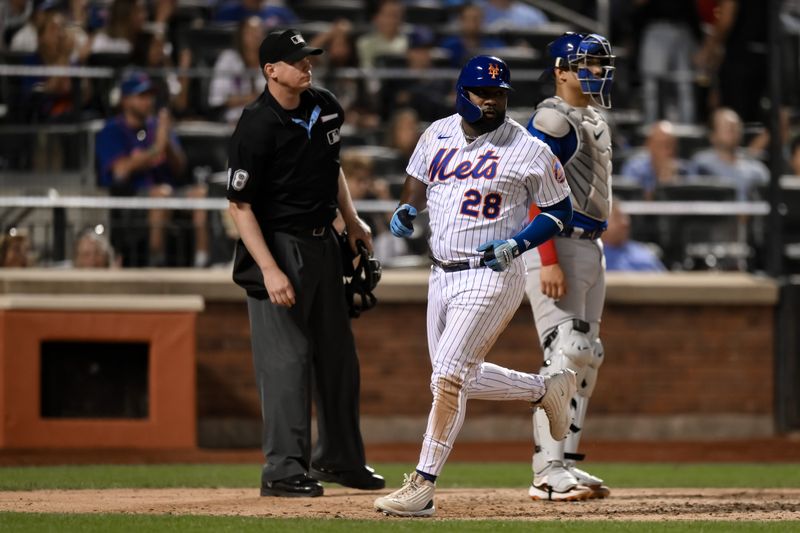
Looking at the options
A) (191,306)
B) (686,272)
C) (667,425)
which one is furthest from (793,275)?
(191,306)

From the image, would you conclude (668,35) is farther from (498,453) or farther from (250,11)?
(498,453)

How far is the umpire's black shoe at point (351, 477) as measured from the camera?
7.23 meters

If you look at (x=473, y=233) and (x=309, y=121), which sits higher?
(x=309, y=121)

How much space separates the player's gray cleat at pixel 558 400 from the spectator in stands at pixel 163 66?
6.40 meters

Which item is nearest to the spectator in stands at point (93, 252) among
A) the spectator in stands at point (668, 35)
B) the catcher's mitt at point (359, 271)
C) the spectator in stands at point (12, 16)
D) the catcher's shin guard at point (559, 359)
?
the spectator in stands at point (12, 16)

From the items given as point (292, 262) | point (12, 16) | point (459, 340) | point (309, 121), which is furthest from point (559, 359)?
point (12, 16)

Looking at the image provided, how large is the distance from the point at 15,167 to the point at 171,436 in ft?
8.17

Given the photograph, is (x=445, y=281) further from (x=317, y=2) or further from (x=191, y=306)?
(x=317, y=2)

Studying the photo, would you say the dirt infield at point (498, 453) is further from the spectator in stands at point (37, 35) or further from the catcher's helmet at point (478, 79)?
the catcher's helmet at point (478, 79)

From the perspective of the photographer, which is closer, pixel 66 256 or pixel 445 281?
pixel 445 281

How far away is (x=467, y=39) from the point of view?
14.6 metres

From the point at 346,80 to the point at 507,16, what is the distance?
324 cm

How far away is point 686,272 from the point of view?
1160 cm

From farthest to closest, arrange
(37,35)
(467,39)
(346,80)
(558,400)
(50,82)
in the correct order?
(467,39) < (346,80) < (37,35) < (50,82) < (558,400)
